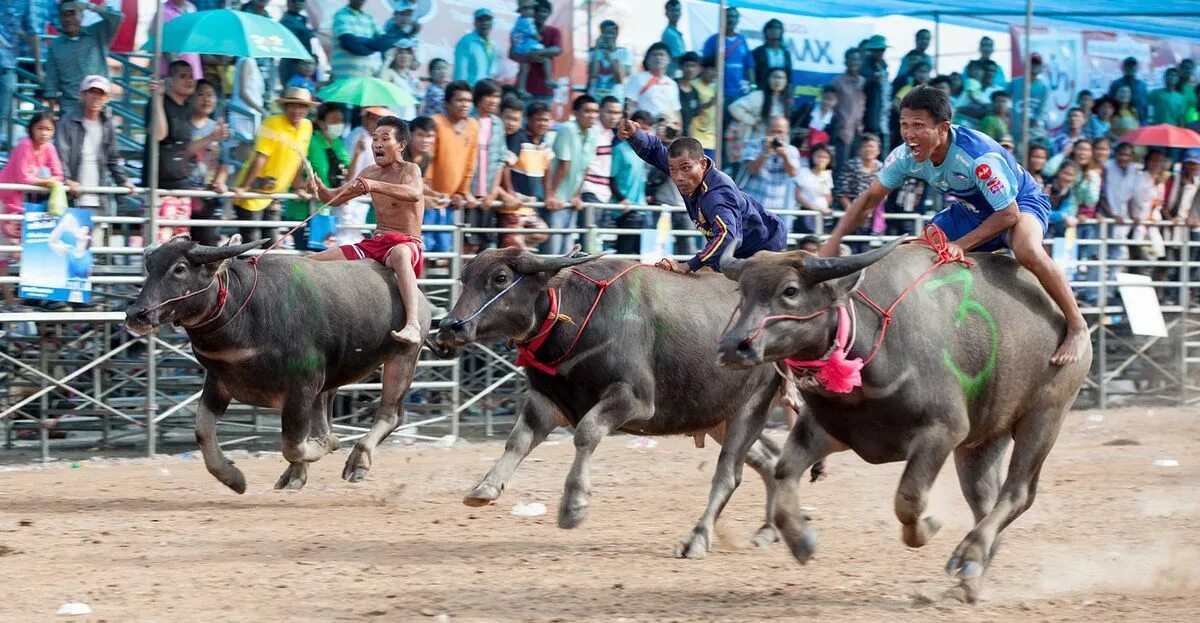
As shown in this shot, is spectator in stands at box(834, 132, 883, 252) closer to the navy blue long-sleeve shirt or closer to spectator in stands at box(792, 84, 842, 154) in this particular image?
spectator in stands at box(792, 84, 842, 154)

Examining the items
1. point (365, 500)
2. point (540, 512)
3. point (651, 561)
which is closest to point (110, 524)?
point (365, 500)

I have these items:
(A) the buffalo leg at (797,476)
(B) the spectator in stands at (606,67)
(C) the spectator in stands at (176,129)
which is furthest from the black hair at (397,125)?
(B) the spectator in stands at (606,67)

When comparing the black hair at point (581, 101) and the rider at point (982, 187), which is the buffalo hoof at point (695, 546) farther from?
the black hair at point (581, 101)

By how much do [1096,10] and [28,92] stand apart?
987 cm

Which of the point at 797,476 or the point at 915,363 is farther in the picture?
the point at 797,476

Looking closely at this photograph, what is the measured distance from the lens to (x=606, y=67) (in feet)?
44.1

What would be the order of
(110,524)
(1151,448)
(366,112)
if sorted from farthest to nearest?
1. (1151,448)
2. (366,112)
3. (110,524)

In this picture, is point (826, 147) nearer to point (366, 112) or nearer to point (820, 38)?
point (820, 38)

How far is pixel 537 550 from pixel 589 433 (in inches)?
27.2

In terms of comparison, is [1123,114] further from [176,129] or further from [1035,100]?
[176,129]

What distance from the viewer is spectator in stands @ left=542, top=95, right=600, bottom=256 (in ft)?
39.2

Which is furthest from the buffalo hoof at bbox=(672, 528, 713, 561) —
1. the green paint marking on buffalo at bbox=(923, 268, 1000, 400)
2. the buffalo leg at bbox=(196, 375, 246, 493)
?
the buffalo leg at bbox=(196, 375, 246, 493)

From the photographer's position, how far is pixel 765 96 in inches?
552

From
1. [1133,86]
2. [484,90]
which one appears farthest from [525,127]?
[1133,86]
